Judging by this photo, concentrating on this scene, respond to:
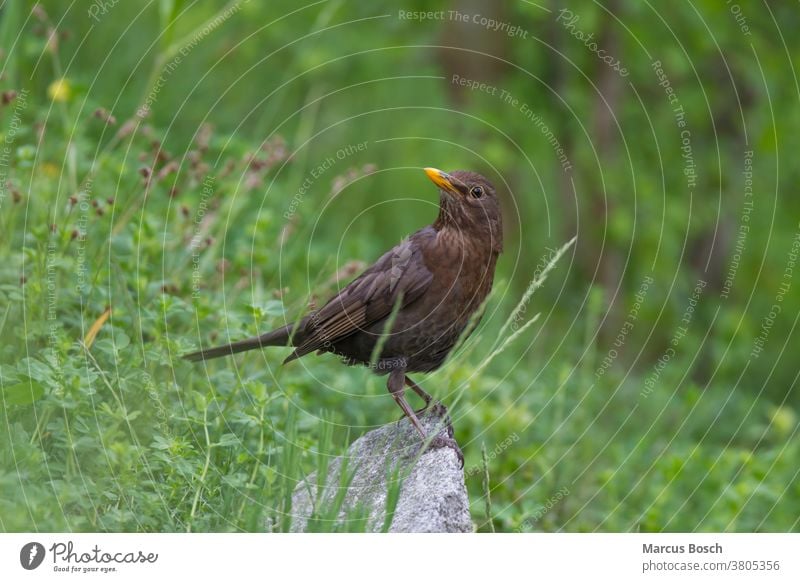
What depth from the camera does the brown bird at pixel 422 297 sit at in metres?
4.74

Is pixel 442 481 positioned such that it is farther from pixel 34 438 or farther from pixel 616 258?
pixel 616 258

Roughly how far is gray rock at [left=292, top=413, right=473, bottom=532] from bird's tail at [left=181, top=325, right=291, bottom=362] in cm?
59

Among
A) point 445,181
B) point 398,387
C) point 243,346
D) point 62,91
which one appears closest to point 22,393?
point 243,346

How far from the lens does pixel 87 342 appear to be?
479cm

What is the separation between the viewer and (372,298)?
4879 millimetres

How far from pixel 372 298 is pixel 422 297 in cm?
24

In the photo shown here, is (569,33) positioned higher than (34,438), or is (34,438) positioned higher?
(569,33)

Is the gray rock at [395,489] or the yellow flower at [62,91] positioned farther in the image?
the yellow flower at [62,91]

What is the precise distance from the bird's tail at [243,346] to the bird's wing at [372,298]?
0.11m

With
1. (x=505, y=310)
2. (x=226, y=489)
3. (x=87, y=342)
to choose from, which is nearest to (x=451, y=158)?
(x=505, y=310)

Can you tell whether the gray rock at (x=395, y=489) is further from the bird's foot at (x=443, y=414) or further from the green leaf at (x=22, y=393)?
the green leaf at (x=22, y=393)

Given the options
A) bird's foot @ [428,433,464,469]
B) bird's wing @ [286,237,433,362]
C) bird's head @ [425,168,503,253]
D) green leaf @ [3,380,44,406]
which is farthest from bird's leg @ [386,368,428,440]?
green leaf @ [3,380,44,406]

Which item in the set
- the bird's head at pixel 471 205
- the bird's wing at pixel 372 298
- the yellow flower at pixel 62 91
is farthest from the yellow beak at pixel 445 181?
the yellow flower at pixel 62 91
